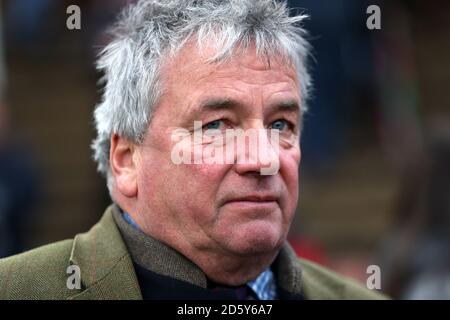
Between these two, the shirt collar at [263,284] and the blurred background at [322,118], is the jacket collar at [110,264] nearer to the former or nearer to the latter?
the shirt collar at [263,284]

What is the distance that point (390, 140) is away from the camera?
880cm

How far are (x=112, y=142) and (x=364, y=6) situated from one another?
195 inches

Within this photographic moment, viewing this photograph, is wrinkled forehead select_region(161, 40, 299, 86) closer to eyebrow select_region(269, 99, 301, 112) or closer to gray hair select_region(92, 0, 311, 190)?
gray hair select_region(92, 0, 311, 190)

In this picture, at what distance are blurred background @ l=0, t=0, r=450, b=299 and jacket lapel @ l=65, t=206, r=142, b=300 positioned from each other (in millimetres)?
3058

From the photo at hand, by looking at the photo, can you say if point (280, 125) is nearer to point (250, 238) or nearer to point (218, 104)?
point (218, 104)

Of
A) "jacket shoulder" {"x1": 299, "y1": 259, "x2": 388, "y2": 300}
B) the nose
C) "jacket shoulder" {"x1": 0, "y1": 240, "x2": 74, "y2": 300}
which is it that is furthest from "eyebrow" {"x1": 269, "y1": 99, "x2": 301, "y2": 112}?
"jacket shoulder" {"x1": 0, "y1": 240, "x2": 74, "y2": 300}

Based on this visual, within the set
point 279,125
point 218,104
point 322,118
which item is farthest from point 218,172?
point 322,118

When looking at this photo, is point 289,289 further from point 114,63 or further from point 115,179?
point 114,63

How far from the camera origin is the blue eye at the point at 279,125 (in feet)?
11.5

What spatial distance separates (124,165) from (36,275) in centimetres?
Result: 60

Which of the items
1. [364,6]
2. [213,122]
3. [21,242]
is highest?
[364,6]

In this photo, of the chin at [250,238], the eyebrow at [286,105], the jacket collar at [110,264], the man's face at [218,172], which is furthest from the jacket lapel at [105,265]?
the eyebrow at [286,105]

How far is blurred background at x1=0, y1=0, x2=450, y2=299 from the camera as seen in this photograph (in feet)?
24.5
